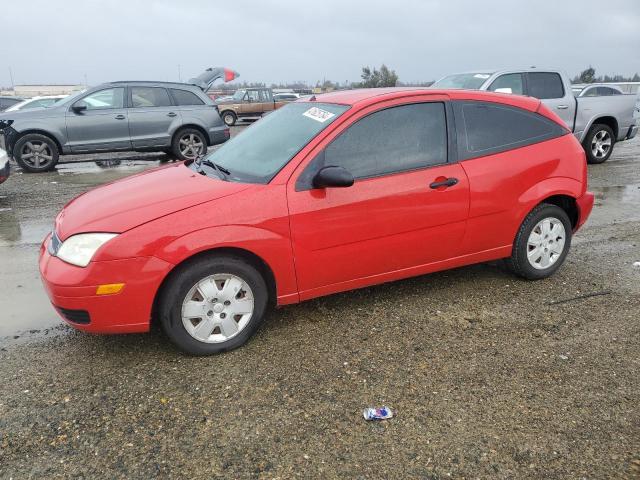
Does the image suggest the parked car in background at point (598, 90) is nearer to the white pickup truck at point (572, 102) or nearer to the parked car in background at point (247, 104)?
the white pickup truck at point (572, 102)

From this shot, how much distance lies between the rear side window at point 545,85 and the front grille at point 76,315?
28.5ft

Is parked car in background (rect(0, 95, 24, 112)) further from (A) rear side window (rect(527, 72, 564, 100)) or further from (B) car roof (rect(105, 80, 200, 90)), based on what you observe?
(A) rear side window (rect(527, 72, 564, 100))

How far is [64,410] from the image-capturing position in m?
2.74

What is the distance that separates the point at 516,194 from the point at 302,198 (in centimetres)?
181

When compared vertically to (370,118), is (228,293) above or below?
below

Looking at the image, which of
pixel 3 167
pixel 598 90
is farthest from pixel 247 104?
pixel 3 167

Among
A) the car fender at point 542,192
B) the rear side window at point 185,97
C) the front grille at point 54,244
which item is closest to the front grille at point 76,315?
the front grille at point 54,244

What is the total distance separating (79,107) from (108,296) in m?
8.72

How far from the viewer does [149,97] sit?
1093 centimetres

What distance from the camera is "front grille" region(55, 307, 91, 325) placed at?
9.85 feet

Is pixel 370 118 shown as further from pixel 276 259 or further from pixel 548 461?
pixel 548 461

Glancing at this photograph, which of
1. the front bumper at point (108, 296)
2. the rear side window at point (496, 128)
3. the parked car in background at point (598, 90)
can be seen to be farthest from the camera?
the parked car in background at point (598, 90)

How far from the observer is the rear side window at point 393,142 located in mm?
3484

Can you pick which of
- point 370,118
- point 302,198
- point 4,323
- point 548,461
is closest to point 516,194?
point 370,118
